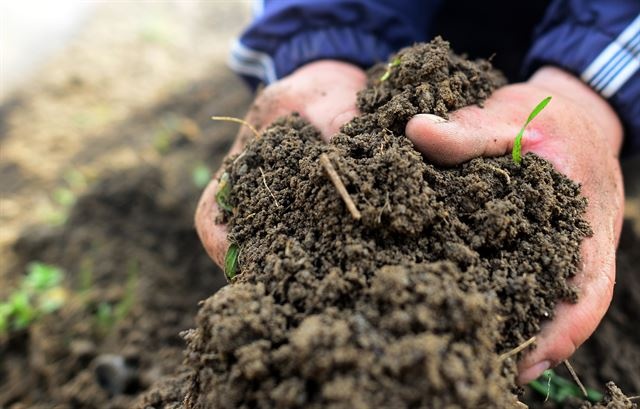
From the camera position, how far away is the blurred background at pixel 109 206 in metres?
2.25

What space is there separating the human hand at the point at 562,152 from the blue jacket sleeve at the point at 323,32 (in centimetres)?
94

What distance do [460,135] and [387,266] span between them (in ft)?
1.62

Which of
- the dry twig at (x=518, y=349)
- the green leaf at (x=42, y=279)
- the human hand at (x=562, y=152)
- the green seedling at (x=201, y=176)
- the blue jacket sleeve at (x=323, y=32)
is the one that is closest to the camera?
the dry twig at (x=518, y=349)

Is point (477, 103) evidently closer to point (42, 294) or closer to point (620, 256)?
point (620, 256)

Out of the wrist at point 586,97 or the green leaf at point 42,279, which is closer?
the wrist at point 586,97

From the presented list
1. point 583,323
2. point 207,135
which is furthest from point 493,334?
point 207,135

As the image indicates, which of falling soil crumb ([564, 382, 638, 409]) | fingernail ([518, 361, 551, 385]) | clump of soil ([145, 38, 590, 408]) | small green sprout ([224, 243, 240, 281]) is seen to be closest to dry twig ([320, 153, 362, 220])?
clump of soil ([145, 38, 590, 408])

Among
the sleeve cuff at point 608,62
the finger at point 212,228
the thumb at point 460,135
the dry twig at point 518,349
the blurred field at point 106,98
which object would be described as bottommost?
the blurred field at point 106,98

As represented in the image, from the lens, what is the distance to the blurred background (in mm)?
2248

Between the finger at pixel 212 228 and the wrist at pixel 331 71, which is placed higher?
the wrist at pixel 331 71

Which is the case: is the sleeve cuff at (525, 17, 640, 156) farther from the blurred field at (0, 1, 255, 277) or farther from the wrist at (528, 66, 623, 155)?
the blurred field at (0, 1, 255, 277)

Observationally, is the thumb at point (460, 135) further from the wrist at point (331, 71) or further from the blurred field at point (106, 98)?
the blurred field at point (106, 98)

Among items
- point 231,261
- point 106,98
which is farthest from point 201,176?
point 106,98

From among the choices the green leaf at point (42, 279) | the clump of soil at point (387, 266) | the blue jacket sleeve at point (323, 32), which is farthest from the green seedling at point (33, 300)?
the blue jacket sleeve at point (323, 32)
